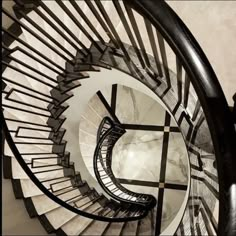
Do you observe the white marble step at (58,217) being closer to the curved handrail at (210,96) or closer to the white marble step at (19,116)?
the white marble step at (19,116)

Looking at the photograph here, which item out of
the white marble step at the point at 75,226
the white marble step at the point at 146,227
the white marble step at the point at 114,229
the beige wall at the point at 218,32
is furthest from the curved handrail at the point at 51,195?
the beige wall at the point at 218,32

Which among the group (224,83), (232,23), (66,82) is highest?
(232,23)

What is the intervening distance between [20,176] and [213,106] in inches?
128

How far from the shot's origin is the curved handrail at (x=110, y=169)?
496 centimetres

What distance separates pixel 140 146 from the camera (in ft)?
17.9

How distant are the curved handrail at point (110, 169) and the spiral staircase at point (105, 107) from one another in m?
0.02

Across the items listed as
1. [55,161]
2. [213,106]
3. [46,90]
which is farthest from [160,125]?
[213,106]

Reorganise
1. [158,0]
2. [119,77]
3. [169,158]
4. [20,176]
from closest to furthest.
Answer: [158,0] → [119,77] → [20,176] → [169,158]

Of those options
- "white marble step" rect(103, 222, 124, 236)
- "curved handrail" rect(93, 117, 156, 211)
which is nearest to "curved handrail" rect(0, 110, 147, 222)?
"curved handrail" rect(93, 117, 156, 211)

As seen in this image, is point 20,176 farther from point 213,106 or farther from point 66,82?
point 213,106

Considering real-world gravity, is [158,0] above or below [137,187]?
above

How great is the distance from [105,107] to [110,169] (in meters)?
0.99

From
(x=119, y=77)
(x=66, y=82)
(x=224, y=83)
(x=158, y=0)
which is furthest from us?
(x=119, y=77)

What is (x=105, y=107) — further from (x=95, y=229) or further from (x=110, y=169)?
(x=95, y=229)
